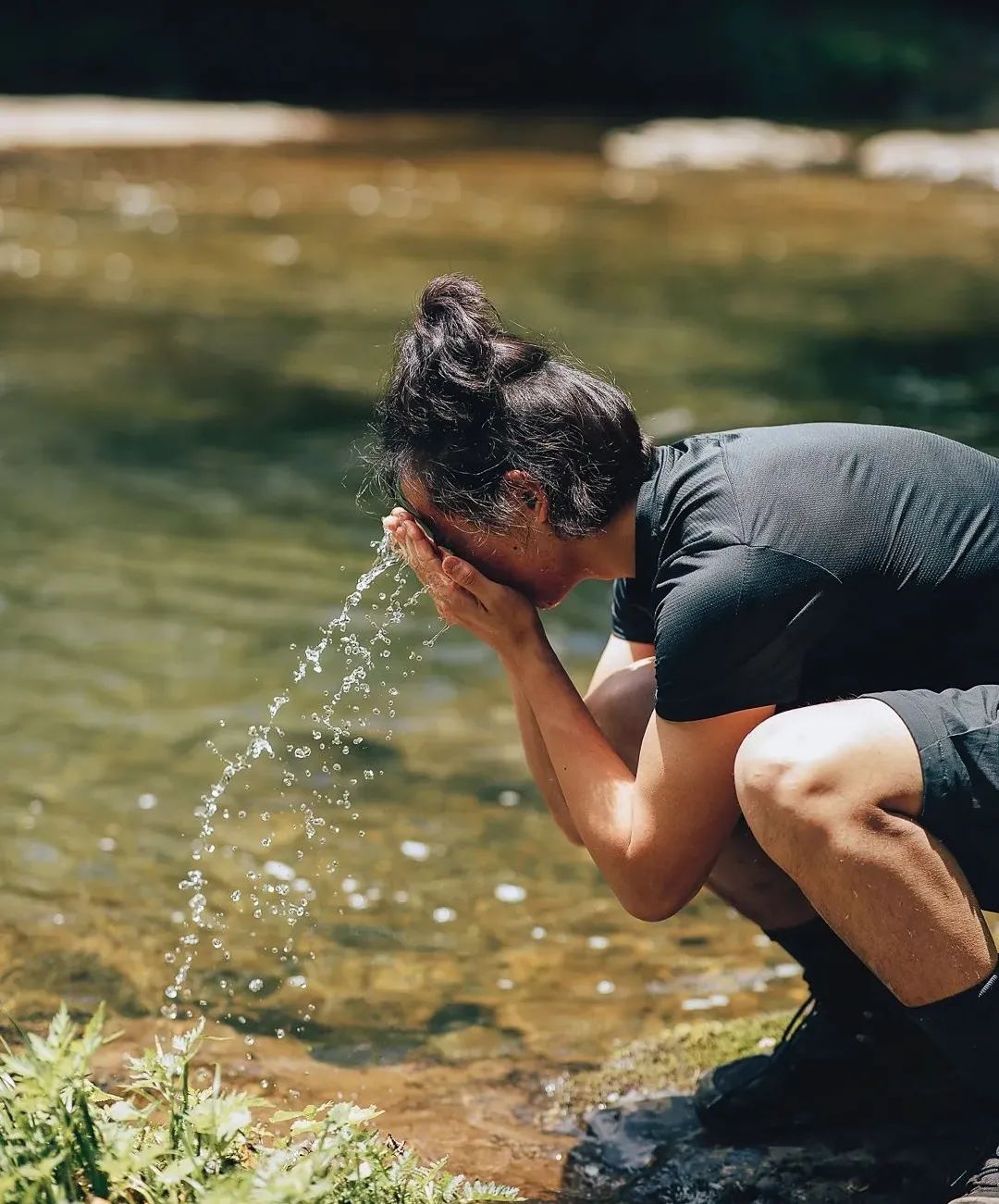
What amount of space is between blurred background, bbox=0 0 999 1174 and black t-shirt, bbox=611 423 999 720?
45.5 inches

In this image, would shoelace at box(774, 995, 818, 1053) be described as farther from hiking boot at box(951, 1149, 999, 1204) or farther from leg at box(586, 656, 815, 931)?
hiking boot at box(951, 1149, 999, 1204)

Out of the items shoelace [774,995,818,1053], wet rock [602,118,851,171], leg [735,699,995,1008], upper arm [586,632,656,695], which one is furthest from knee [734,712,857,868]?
wet rock [602,118,851,171]

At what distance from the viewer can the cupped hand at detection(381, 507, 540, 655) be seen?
9.20 feet

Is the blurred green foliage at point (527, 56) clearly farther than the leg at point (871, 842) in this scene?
Yes

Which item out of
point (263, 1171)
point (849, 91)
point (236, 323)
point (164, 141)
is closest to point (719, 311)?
point (236, 323)

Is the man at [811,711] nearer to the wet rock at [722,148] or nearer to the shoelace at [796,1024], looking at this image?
the shoelace at [796,1024]

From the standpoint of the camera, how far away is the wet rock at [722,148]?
66.2 ft

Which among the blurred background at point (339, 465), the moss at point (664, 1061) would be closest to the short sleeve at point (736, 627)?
the moss at point (664, 1061)

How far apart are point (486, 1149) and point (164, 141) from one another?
19751mm

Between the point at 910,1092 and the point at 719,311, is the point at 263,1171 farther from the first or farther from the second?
the point at 719,311

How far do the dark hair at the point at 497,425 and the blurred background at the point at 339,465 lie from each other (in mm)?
1226

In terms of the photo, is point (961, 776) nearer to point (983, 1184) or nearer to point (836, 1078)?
point (983, 1184)

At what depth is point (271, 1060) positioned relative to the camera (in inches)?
130

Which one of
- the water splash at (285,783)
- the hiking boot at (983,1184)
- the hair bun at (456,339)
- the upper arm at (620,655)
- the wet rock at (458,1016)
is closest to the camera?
the hiking boot at (983,1184)
